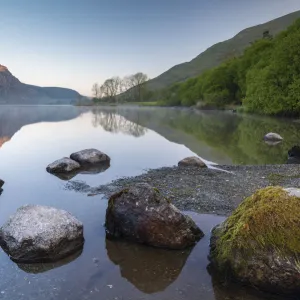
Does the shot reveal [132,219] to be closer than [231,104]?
Yes

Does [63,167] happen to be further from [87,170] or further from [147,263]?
[147,263]

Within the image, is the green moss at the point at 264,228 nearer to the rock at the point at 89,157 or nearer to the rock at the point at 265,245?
the rock at the point at 265,245

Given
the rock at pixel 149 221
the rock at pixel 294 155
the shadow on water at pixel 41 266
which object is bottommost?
the rock at pixel 294 155

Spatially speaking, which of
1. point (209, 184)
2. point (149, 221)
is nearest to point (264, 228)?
point (149, 221)

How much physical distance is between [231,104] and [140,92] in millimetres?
98968

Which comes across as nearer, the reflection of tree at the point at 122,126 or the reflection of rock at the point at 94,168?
the reflection of rock at the point at 94,168

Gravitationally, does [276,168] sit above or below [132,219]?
below

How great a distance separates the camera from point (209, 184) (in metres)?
13.3

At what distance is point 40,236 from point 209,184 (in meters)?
7.62

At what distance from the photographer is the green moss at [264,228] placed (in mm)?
6402

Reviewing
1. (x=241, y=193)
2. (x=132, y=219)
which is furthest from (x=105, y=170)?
(x=132, y=219)

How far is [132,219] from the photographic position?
27.5ft

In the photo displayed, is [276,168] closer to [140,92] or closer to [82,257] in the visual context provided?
[82,257]

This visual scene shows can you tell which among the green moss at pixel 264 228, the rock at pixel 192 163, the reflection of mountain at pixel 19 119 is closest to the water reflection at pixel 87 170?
the rock at pixel 192 163
